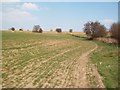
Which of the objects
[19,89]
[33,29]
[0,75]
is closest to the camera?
[19,89]

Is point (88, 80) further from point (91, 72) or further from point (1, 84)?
point (1, 84)

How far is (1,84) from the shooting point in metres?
12.5

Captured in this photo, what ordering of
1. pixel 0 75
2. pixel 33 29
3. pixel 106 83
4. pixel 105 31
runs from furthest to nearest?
pixel 33 29, pixel 105 31, pixel 0 75, pixel 106 83

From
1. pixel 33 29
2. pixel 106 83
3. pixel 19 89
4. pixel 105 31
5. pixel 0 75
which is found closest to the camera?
pixel 19 89

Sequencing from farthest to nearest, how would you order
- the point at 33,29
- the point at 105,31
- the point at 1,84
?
the point at 33,29
the point at 105,31
the point at 1,84

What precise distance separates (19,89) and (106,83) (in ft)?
15.1

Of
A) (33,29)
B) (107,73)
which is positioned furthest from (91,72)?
(33,29)

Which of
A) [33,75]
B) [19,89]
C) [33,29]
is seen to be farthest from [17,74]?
[33,29]

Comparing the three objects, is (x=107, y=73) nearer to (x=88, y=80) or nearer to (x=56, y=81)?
(x=88, y=80)

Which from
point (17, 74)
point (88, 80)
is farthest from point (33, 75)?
point (88, 80)

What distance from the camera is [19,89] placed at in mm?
11430

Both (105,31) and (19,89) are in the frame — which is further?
(105,31)

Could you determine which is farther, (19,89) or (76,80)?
(76,80)

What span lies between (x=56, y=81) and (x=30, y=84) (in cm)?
154
